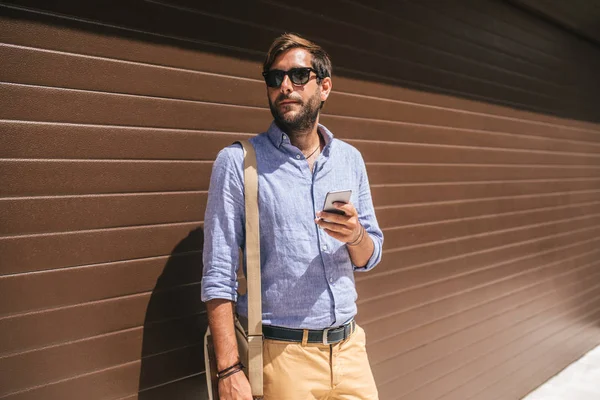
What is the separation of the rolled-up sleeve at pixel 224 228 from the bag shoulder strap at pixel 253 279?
35mm

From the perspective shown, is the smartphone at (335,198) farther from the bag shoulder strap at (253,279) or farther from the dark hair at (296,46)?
the dark hair at (296,46)

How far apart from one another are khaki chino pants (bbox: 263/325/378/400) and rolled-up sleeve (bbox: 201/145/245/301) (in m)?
0.35

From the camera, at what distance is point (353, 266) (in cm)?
228

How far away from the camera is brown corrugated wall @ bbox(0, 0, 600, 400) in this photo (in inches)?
77.8

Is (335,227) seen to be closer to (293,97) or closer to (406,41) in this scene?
(293,97)

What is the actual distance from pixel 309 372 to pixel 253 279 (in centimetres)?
48

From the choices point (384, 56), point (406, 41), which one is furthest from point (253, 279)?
point (406, 41)

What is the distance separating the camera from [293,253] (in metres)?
1.99

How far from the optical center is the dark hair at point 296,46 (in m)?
2.05

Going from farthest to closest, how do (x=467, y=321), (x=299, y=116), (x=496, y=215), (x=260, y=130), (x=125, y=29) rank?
(x=496, y=215)
(x=467, y=321)
(x=260, y=130)
(x=125, y=29)
(x=299, y=116)

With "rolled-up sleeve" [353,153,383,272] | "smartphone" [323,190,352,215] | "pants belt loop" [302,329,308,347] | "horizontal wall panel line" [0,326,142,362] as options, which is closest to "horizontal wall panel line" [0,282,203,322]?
"horizontal wall panel line" [0,326,142,362]

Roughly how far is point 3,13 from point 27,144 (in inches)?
21.5

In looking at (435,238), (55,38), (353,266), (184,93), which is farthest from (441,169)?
(55,38)

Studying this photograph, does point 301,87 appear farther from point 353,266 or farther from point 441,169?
point 441,169
